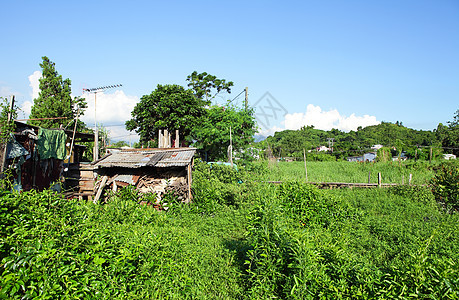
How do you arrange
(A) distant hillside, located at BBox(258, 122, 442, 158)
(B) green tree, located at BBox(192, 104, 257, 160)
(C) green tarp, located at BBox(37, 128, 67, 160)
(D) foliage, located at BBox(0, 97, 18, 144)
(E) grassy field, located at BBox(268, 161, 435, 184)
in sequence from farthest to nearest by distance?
(A) distant hillside, located at BBox(258, 122, 442, 158) < (E) grassy field, located at BBox(268, 161, 435, 184) < (B) green tree, located at BBox(192, 104, 257, 160) < (C) green tarp, located at BBox(37, 128, 67, 160) < (D) foliage, located at BBox(0, 97, 18, 144)

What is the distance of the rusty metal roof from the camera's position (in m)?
8.73

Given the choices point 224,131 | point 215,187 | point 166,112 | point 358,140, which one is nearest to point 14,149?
point 215,187

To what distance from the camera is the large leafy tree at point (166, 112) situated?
18516mm

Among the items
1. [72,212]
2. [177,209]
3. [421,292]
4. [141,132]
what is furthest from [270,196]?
[141,132]

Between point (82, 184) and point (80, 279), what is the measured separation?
32.5ft

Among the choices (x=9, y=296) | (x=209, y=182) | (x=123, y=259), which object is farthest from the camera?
(x=209, y=182)

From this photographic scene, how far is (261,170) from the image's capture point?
13.9 m

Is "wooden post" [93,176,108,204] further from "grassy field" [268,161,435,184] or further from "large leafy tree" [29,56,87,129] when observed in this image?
"large leafy tree" [29,56,87,129]

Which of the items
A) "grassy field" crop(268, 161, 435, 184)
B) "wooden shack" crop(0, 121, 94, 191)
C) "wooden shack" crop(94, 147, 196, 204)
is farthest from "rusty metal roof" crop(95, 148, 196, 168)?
"grassy field" crop(268, 161, 435, 184)

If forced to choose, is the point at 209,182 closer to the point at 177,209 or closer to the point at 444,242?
the point at 177,209

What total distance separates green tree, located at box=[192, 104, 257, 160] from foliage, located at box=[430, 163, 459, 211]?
24.7 ft

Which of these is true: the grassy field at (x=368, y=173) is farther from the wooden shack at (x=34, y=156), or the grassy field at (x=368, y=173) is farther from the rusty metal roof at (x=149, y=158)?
the wooden shack at (x=34, y=156)

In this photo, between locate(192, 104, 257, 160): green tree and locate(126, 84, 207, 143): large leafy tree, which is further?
locate(126, 84, 207, 143): large leafy tree

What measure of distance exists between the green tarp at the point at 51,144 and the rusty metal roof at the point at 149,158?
1.71 metres
